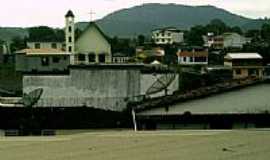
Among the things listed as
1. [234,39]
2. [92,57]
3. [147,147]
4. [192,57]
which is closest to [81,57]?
[92,57]

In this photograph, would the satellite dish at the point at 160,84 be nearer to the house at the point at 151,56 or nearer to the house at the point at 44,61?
the house at the point at 44,61

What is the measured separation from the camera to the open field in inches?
240

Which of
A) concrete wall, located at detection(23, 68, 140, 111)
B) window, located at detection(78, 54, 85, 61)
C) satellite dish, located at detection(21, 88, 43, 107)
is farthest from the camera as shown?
window, located at detection(78, 54, 85, 61)

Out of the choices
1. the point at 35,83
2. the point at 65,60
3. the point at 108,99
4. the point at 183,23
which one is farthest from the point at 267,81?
the point at 183,23

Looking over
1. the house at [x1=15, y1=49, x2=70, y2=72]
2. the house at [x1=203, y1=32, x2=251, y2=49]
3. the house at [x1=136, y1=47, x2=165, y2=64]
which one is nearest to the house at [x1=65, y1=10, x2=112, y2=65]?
the house at [x1=15, y1=49, x2=70, y2=72]

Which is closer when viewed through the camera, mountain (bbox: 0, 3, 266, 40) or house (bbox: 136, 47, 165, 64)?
house (bbox: 136, 47, 165, 64)

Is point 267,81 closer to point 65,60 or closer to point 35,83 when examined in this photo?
point 35,83

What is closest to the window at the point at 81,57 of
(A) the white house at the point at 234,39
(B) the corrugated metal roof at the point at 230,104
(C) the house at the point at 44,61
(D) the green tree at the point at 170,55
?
(C) the house at the point at 44,61

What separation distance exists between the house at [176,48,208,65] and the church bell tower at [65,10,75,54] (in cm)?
934

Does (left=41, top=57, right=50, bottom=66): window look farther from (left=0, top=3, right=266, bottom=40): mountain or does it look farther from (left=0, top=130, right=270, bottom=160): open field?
(left=0, top=3, right=266, bottom=40): mountain

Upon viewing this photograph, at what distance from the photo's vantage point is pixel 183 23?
160 m

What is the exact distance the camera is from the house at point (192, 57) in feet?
123

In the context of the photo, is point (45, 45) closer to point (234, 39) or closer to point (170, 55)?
point (170, 55)

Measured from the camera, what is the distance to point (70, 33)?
30812mm
